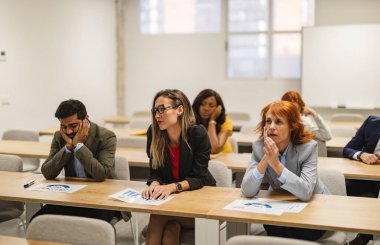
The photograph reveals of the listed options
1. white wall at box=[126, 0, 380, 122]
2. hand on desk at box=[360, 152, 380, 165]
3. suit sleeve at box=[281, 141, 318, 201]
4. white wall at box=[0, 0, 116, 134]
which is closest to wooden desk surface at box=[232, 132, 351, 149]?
hand on desk at box=[360, 152, 380, 165]

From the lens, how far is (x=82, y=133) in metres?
3.66

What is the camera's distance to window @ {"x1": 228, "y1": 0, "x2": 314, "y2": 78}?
9078 millimetres

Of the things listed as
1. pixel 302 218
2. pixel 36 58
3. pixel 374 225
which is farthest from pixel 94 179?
pixel 36 58

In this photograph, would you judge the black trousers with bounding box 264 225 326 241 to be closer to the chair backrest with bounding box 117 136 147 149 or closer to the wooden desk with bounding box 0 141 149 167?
the wooden desk with bounding box 0 141 149 167

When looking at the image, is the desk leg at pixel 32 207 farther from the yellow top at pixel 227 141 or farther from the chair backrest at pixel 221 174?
the yellow top at pixel 227 141

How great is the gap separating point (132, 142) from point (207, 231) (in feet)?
8.07

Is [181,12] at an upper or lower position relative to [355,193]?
upper

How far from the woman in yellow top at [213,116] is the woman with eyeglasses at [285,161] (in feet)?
5.77

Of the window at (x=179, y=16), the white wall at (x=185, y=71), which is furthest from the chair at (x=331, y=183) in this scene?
the window at (x=179, y=16)

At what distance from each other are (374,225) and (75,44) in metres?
6.69

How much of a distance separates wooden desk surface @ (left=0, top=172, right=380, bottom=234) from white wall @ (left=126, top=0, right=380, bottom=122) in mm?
6038

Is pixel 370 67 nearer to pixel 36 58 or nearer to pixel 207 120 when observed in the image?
pixel 207 120

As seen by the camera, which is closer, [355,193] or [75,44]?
[355,193]

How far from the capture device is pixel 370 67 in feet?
28.1
